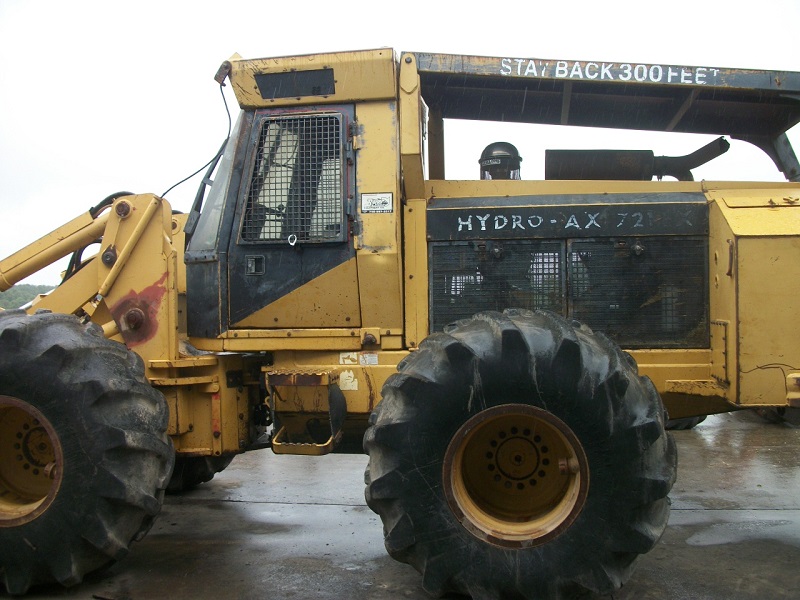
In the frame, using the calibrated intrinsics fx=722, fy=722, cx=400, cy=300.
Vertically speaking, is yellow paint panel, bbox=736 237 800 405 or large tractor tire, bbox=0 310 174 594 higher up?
yellow paint panel, bbox=736 237 800 405

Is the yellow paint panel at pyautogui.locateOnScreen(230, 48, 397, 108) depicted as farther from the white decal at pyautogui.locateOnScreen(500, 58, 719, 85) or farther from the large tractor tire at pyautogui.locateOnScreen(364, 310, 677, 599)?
the large tractor tire at pyautogui.locateOnScreen(364, 310, 677, 599)

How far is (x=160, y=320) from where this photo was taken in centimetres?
473

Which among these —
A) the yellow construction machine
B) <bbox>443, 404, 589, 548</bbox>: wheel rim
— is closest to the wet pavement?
the yellow construction machine

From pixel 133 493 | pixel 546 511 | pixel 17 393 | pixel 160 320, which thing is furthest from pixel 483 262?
pixel 17 393

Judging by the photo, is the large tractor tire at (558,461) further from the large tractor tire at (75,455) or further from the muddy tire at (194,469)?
the muddy tire at (194,469)

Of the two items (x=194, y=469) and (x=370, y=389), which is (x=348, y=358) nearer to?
(x=370, y=389)

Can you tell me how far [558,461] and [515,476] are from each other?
30 cm

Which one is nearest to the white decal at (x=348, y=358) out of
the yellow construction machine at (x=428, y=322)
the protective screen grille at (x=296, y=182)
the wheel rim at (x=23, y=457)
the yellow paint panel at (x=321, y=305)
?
the yellow construction machine at (x=428, y=322)

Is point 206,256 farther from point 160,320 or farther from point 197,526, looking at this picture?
point 197,526

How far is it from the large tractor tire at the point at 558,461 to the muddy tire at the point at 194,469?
2862mm

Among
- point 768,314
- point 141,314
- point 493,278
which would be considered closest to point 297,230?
point 141,314

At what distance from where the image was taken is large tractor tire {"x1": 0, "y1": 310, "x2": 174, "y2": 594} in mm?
3961

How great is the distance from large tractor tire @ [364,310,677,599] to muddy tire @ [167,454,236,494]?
286cm

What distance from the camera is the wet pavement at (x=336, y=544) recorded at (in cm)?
415
